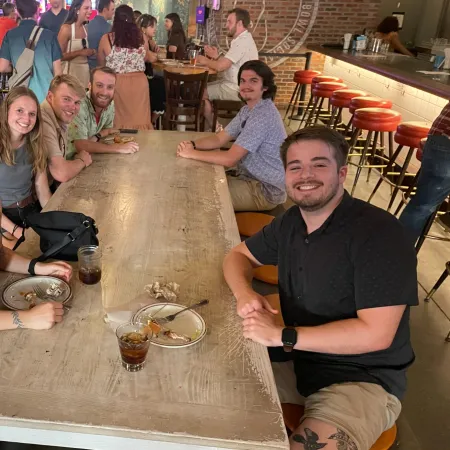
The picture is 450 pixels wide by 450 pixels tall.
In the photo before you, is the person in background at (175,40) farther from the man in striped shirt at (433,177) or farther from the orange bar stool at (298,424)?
the orange bar stool at (298,424)

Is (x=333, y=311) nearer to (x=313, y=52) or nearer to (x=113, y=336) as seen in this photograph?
(x=113, y=336)

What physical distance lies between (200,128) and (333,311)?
14.4 ft

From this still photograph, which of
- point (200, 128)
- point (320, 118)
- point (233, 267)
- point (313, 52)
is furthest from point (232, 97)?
point (233, 267)

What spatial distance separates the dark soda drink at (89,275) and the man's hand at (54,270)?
45mm

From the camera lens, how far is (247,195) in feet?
10.1

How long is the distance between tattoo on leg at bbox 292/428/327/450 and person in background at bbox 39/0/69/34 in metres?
4.83

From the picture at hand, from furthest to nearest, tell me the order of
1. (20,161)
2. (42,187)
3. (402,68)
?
(402,68) < (42,187) < (20,161)

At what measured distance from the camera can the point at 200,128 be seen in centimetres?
553

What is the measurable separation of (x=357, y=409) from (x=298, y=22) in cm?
726

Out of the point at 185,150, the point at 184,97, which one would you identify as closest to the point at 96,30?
the point at 184,97

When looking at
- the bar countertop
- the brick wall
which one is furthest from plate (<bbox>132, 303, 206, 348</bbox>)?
the brick wall

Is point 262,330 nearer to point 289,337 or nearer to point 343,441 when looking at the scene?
point 289,337

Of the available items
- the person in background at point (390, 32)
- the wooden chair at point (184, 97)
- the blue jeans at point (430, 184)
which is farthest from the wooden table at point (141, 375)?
the person in background at point (390, 32)

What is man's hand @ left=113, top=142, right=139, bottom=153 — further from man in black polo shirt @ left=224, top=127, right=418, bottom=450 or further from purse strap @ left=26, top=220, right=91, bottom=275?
man in black polo shirt @ left=224, top=127, right=418, bottom=450
